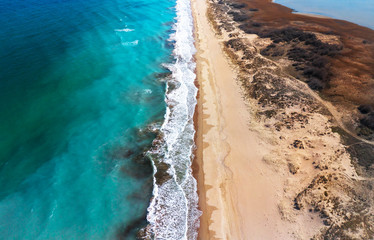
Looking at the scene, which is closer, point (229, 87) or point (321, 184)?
point (321, 184)

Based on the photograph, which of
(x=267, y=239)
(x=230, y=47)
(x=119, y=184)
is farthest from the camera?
(x=230, y=47)

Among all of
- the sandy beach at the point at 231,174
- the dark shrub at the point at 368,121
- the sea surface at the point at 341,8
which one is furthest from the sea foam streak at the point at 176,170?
the sea surface at the point at 341,8

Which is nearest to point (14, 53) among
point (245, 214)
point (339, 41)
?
point (245, 214)

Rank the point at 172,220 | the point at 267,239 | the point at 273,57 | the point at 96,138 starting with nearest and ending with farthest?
the point at 267,239 < the point at 172,220 < the point at 96,138 < the point at 273,57

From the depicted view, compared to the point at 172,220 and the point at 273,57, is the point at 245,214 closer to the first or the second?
the point at 172,220

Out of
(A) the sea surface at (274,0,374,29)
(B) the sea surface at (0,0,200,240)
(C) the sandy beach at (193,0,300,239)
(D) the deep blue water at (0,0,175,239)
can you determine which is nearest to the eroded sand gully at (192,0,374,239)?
(C) the sandy beach at (193,0,300,239)

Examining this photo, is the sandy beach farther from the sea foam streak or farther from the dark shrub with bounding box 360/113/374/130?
the dark shrub with bounding box 360/113/374/130

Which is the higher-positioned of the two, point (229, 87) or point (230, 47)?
point (230, 47)

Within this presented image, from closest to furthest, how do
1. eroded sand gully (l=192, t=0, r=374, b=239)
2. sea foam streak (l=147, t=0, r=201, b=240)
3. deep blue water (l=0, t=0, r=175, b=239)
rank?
eroded sand gully (l=192, t=0, r=374, b=239), sea foam streak (l=147, t=0, r=201, b=240), deep blue water (l=0, t=0, r=175, b=239)
